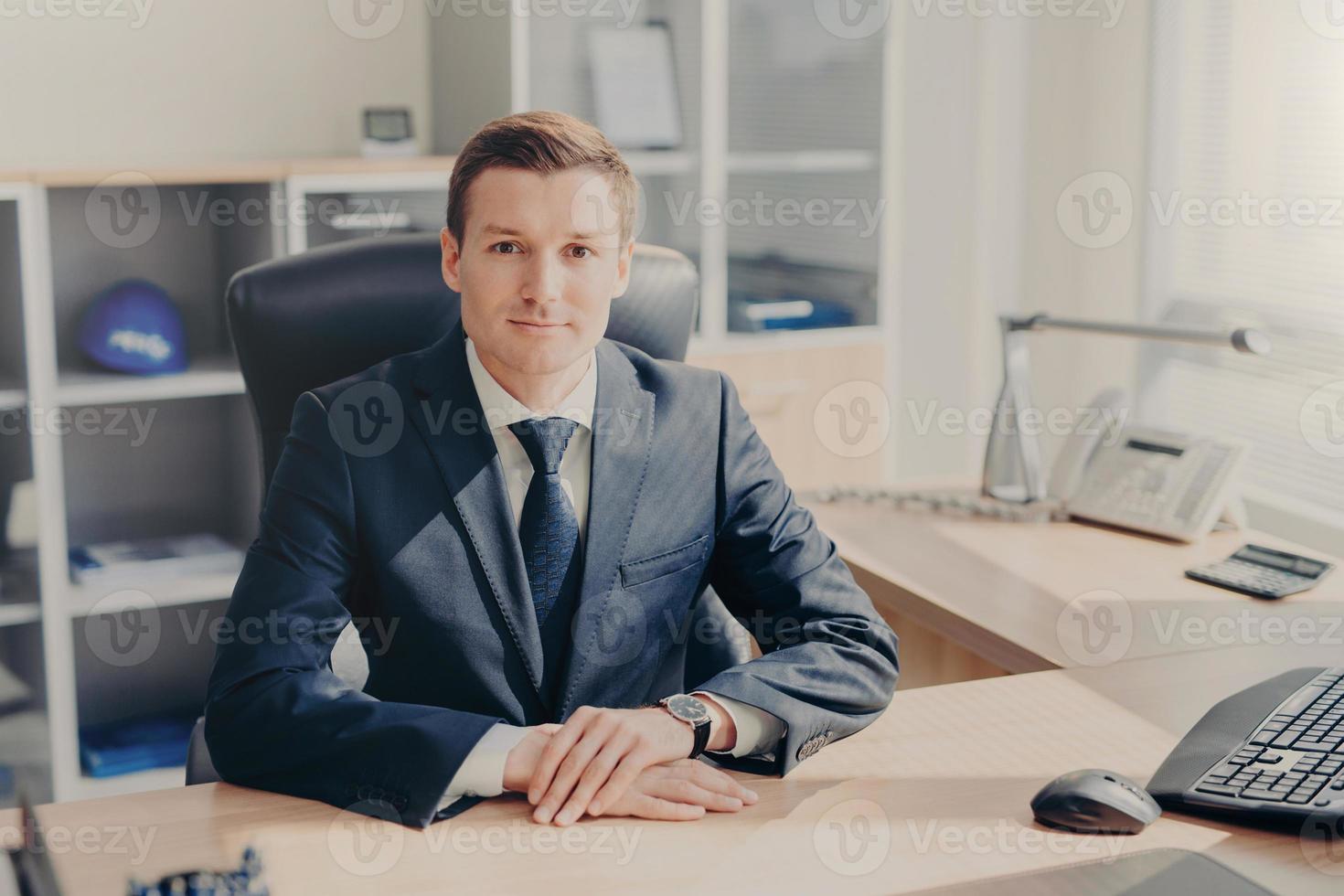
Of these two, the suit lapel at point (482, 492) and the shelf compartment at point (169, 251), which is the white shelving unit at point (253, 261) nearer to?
the shelf compartment at point (169, 251)

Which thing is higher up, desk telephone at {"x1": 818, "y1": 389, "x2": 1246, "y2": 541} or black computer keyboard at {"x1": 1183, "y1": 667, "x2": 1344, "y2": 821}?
desk telephone at {"x1": 818, "y1": 389, "x2": 1246, "y2": 541}

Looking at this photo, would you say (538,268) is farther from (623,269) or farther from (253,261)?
(253,261)

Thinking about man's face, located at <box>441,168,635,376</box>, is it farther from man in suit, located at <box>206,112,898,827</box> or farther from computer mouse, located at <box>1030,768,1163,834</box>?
computer mouse, located at <box>1030,768,1163,834</box>

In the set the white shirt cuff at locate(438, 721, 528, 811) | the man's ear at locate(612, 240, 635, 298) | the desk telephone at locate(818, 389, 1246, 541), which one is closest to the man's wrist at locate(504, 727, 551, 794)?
the white shirt cuff at locate(438, 721, 528, 811)

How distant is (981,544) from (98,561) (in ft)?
5.55

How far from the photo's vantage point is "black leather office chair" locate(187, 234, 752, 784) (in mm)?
1702

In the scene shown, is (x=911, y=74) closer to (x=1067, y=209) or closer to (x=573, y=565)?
(x=1067, y=209)

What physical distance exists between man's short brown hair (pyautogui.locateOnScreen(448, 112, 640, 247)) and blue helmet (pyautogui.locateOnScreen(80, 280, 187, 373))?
1341mm

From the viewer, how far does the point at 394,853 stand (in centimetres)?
119

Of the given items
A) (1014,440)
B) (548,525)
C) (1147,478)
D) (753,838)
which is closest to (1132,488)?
(1147,478)

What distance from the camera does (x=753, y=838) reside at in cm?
122

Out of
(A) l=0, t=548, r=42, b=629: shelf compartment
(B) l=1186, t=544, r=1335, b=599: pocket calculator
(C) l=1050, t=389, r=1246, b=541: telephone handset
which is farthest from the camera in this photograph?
(A) l=0, t=548, r=42, b=629: shelf compartment

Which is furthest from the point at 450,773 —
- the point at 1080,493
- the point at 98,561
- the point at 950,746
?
the point at 98,561

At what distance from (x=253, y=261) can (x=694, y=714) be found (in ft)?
5.94
